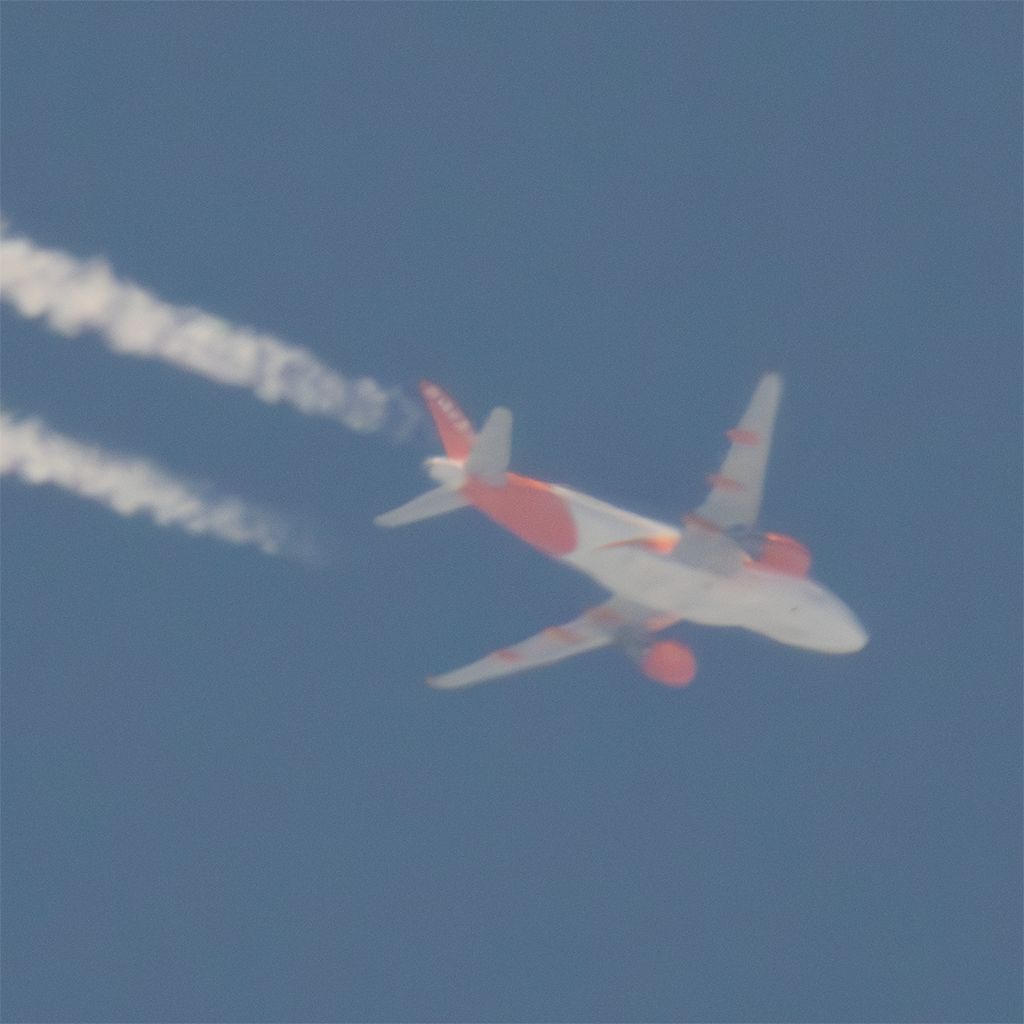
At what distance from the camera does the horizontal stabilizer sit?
77.4 metres

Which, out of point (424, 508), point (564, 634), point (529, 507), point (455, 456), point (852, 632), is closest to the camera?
point (424, 508)

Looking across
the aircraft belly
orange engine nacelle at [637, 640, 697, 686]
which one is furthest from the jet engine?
orange engine nacelle at [637, 640, 697, 686]

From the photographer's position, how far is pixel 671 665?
79.9 meters

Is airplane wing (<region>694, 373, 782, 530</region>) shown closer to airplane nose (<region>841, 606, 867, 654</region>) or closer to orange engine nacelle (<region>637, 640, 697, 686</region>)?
airplane nose (<region>841, 606, 867, 654</region>)

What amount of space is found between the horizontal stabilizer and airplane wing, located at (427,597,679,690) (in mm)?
7304

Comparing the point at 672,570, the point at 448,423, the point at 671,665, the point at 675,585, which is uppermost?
the point at 448,423

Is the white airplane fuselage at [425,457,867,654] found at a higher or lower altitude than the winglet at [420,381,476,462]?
lower

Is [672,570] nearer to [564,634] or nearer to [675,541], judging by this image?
[675,541]

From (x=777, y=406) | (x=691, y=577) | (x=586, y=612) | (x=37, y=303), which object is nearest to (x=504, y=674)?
(x=586, y=612)

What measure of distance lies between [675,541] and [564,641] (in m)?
6.66

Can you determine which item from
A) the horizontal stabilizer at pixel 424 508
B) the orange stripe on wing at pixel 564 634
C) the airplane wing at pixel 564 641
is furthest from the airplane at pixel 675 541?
the orange stripe on wing at pixel 564 634

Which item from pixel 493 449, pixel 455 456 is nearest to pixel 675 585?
pixel 493 449

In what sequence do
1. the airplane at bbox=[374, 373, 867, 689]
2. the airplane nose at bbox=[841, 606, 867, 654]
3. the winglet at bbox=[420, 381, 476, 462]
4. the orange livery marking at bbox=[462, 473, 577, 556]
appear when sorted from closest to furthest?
1. the airplane at bbox=[374, 373, 867, 689]
2. the orange livery marking at bbox=[462, 473, 577, 556]
3. the airplane nose at bbox=[841, 606, 867, 654]
4. the winglet at bbox=[420, 381, 476, 462]

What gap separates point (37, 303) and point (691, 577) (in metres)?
22.1
